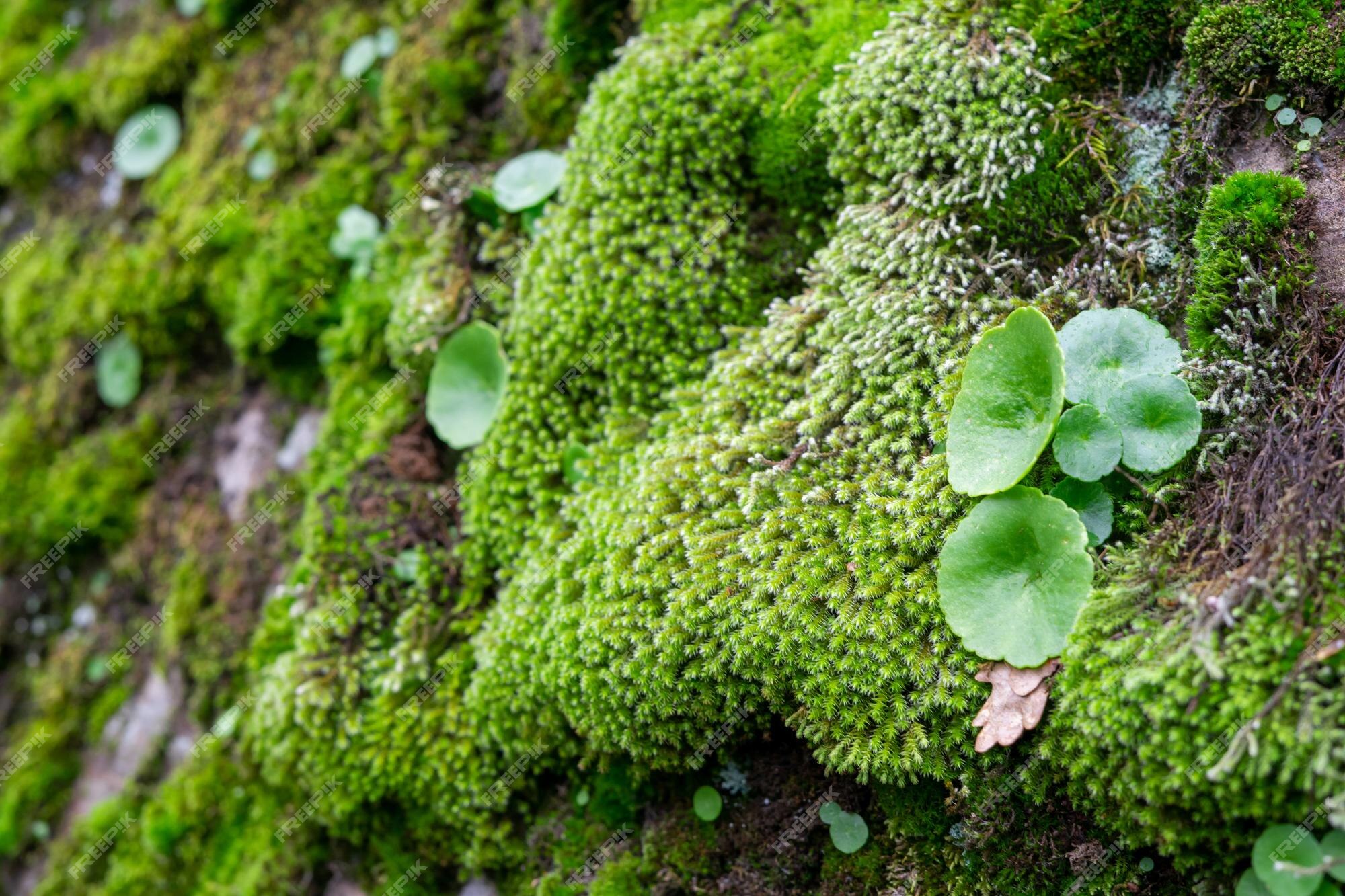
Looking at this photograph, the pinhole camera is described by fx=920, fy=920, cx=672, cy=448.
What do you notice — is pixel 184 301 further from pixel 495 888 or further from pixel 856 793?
pixel 856 793

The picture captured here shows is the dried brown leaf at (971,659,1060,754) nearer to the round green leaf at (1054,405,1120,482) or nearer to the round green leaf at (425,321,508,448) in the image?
the round green leaf at (1054,405,1120,482)

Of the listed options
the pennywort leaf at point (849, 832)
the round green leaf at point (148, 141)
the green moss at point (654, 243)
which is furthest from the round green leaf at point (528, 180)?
the round green leaf at point (148, 141)

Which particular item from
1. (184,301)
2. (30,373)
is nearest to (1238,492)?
(184,301)

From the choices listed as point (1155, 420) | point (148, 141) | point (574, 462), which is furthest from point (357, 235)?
point (1155, 420)

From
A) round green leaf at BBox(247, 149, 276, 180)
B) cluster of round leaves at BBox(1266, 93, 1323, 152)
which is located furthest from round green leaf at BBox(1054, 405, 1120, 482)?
round green leaf at BBox(247, 149, 276, 180)

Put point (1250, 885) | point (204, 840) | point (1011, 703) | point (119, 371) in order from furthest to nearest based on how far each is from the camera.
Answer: point (119, 371), point (204, 840), point (1011, 703), point (1250, 885)

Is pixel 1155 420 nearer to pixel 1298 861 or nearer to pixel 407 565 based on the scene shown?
pixel 1298 861

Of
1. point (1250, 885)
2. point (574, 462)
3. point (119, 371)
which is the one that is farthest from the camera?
point (119, 371)

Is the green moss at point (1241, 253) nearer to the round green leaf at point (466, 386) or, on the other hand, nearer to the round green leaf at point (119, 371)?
the round green leaf at point (466, 386)
